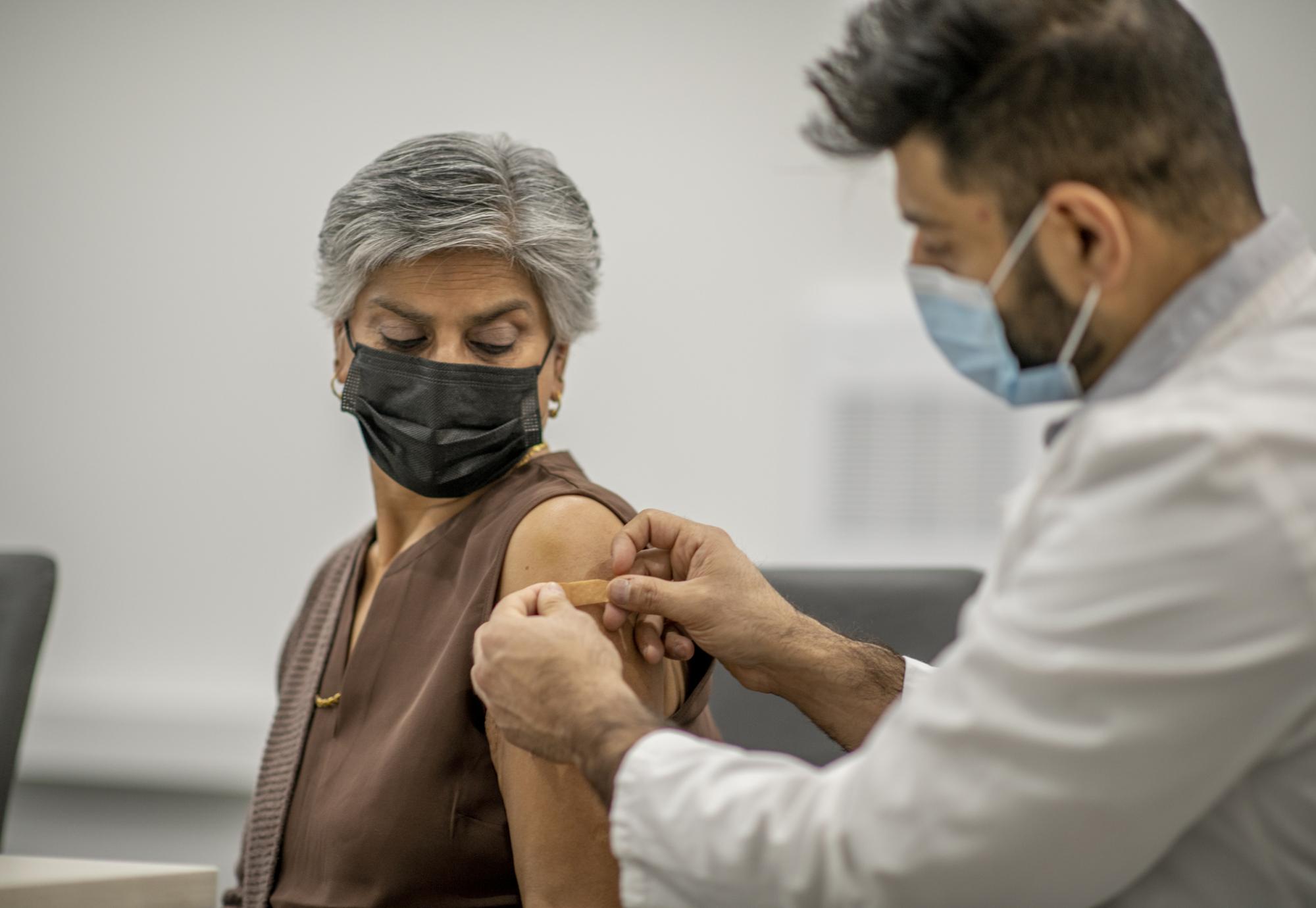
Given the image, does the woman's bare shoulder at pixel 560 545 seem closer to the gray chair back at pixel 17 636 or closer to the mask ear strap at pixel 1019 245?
the mask ear strap at pixel 1019 245

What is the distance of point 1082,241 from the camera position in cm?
94

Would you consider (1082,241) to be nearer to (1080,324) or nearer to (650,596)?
(1080,324)

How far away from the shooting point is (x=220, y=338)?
286 cm

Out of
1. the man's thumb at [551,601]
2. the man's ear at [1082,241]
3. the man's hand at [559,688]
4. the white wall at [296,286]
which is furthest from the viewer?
the white wall at [296,286]

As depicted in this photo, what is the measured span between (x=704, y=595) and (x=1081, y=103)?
2.38 ft

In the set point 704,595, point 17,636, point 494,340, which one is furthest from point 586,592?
point 17,636

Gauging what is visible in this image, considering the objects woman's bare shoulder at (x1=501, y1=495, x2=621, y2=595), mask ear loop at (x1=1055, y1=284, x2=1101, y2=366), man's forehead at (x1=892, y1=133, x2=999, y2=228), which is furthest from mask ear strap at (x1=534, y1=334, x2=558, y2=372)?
mask ear loop at (x1=1055, y1=284, x2=1101, y2=366)

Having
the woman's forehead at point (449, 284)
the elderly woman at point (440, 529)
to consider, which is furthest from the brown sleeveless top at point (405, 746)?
the woman's forehead at point (449, 284)

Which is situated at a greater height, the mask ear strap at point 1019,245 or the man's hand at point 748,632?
the mask ear strap at point 1019,245

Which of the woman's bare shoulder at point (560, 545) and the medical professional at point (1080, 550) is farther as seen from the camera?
the woman's bare shoulder at point (560, 545)

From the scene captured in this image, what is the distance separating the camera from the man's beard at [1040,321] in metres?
0.96

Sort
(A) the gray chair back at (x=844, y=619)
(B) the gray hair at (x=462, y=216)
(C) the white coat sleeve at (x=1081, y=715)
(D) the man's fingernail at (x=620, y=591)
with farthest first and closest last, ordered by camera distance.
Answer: (A) the gray chair back at (x=844, y=619) < (B) the gray hair at (x=462, y=216) < (D) the man's fingernail at (x=620, y=591) < (C) the white coat sleeve at (x=1081, y=715)

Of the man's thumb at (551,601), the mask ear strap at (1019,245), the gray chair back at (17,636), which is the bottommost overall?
the gray chair back at (17,636)

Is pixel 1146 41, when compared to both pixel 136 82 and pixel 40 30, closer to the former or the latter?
pixel 136 82
